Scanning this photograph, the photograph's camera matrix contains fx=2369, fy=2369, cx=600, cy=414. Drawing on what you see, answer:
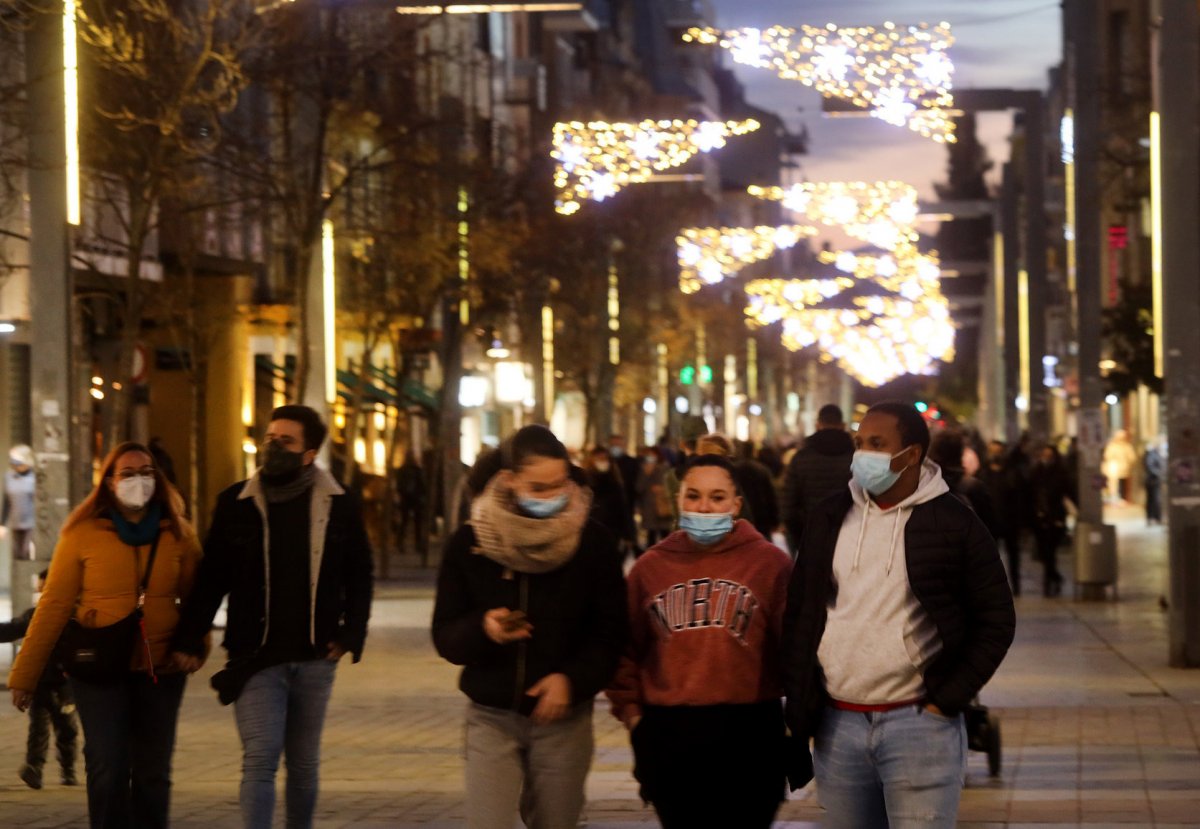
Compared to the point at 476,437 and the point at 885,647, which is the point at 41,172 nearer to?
the point at 885,647

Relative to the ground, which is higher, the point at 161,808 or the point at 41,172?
the point at 41,172

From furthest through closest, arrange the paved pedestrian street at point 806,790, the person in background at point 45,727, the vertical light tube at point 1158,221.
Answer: the vertical light tube at point 1158,221 < the person in background at point 45,727 < the paved pedestrian street at point 806,790

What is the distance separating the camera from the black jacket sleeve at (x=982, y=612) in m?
6.43

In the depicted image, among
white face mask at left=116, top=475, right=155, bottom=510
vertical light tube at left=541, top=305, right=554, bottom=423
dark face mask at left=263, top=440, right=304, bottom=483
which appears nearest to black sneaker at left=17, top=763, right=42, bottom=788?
white face mask at left=116, top=475, right=155, bottom=510

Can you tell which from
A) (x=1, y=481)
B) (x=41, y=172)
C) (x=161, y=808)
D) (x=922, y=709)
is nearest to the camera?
(x=922, y=709)

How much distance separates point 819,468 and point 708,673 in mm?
9712

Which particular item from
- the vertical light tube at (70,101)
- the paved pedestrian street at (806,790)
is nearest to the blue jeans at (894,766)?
the paved pedestrian street at (806,790)

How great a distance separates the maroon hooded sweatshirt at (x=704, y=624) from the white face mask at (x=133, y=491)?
2.42 m

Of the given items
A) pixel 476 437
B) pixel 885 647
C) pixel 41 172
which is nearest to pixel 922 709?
pixel 885 647

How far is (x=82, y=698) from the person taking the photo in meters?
8.80

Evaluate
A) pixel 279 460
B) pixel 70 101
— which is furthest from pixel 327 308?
pixel 279 460

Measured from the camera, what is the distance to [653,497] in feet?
104

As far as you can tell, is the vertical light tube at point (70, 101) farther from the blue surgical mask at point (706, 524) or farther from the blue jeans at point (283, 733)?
the blue surgical mask at point (706, 524)

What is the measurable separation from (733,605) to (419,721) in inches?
344
